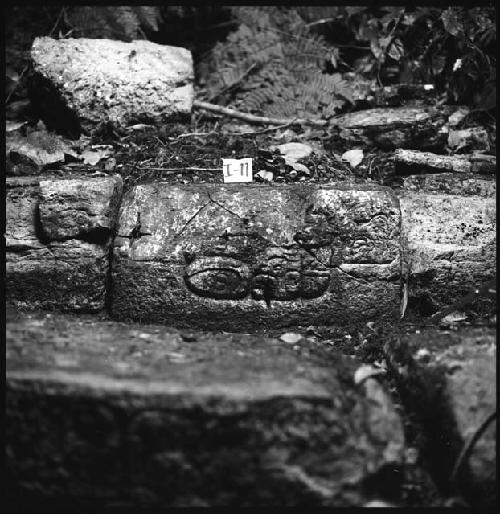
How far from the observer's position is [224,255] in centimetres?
249

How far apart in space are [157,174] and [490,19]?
99.8 inches

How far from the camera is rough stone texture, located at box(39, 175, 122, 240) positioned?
2.50 m

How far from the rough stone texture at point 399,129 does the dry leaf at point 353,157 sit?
0.39 feet

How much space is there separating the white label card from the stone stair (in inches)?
6.0

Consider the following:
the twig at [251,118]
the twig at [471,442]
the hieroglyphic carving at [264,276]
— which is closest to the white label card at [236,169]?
the hieroglyphic carving at [264,276]

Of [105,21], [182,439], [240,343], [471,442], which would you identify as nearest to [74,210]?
[240,343]

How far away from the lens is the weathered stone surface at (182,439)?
1537 mm

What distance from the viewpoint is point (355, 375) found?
187cm

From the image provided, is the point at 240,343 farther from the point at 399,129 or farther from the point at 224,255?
the point at 399,129

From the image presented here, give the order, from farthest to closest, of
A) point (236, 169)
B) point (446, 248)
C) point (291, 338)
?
point (236, 169), point (446, 248), point (291, 338)

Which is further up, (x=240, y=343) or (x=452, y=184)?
(x=452, y=184)

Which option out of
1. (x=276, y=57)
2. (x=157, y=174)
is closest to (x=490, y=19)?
(x=276, y=57)

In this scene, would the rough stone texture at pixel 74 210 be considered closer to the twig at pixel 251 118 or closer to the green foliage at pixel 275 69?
the twig at pixel 251 118

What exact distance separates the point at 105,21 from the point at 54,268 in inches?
81.6
